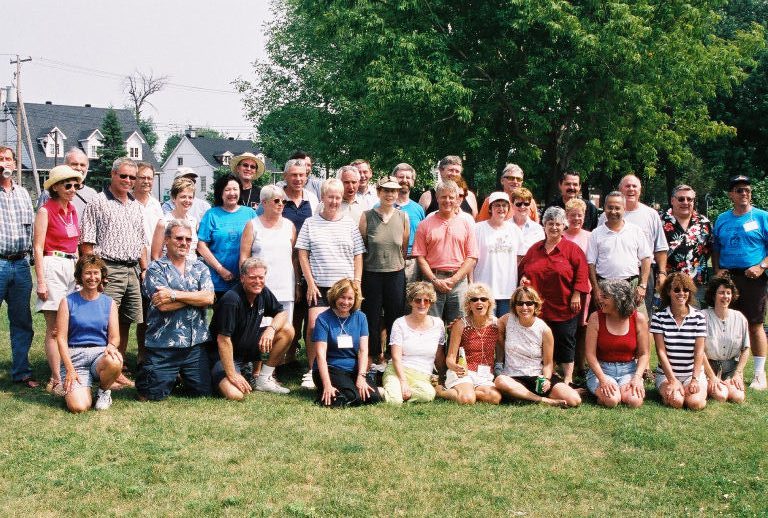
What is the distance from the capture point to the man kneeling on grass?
6332mm

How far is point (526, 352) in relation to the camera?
640 cm

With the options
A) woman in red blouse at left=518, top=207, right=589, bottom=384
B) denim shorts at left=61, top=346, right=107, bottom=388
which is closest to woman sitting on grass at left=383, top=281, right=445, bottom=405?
woman in red blouse at left=518, top=207, right=589, bottom=384

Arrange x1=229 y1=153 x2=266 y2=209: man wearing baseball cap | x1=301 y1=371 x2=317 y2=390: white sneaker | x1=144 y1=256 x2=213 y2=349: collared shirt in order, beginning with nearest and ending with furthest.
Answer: x1=144 y1=256 x2=213 y2=349: collared shirt
x1=301 y1=371 x2=317 y2=390: white sneaker
x1=229 y1=153 x2=266 y2=209: man wearing baseball cap

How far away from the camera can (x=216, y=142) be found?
2985 inches

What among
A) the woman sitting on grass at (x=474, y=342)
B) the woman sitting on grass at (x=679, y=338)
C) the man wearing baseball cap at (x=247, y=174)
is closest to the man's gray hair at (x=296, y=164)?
the man wearing baseball cap at (x=247, y=174)

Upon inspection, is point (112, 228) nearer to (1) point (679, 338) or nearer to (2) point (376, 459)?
(2) point (376, 459)

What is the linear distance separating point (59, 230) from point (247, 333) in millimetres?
1871

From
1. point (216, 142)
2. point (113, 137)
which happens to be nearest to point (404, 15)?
point (113, 137)

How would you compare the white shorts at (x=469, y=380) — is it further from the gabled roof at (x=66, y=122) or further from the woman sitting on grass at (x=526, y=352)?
the gabled roof at (x=66, y=122)

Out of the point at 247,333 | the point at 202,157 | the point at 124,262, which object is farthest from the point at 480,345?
the point at 202,157

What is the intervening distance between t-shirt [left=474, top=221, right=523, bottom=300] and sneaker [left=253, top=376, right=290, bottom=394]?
2.10 m

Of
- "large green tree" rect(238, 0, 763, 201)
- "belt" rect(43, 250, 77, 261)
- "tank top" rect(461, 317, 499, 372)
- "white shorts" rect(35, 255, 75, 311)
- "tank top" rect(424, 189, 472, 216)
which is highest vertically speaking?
"large green tree" rect(238, 0, 763, 201)

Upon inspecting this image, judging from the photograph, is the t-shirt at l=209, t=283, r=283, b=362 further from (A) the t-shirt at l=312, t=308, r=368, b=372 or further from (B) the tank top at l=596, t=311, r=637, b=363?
(B) the tank top at l=596, t=311, r=637, b=363

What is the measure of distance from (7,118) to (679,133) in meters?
43.5
